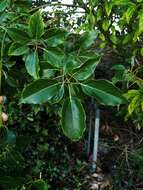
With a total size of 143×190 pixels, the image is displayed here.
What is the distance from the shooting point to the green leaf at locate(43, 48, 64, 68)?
0.87m

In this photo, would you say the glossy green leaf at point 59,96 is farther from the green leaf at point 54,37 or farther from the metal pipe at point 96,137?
the metal pipe at point 96,137

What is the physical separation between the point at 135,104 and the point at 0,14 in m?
1.42

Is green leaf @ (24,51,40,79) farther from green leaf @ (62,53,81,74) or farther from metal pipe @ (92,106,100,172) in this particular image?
metal pipe @ (92,106,100,172)

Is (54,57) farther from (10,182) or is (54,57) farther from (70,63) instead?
(10,182)

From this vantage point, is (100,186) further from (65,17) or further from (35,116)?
(65,17)

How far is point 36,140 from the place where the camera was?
149 inches

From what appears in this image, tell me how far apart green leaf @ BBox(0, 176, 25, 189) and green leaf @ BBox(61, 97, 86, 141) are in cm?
15

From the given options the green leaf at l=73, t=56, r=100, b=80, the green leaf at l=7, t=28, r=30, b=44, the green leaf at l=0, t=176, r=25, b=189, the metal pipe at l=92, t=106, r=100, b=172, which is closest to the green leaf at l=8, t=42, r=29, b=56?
the green leaf at l=7, t=28, r=30, b=44

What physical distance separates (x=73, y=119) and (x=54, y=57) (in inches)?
5.8

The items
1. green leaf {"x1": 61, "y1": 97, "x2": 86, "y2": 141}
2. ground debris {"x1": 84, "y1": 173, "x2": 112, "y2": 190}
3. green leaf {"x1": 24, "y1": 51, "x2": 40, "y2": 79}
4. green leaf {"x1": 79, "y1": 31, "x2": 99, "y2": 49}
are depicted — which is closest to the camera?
green leaf {"x1": 61, "y1": 97, "x2": 86, "y2": 141}

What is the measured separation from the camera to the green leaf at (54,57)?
0.87 meters

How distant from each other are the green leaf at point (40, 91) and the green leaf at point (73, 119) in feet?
0.10

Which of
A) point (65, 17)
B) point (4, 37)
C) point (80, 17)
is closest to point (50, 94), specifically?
point (4, 37)

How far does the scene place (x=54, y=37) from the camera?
905mm
